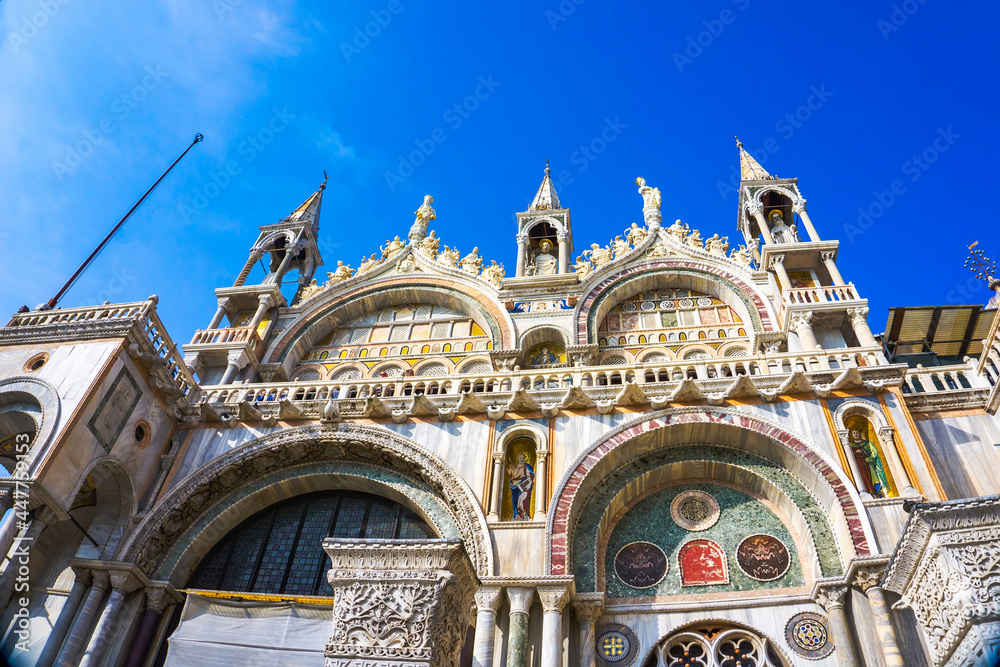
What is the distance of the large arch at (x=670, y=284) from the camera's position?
60.0ft

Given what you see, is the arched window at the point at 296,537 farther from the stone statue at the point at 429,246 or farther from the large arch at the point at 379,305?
the stone statue at the point at 429,246

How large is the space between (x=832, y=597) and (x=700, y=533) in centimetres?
238

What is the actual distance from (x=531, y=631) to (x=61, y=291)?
13007 mm

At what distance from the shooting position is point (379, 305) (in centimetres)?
2094

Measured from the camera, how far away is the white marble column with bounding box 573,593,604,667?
1114cm

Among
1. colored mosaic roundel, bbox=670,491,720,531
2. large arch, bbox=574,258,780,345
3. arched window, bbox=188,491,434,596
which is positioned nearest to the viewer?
colored mosaic roundel, bbox=670,491,720,531

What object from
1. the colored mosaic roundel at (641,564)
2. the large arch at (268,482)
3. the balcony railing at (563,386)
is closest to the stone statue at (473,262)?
the balcony railing at (563,386)

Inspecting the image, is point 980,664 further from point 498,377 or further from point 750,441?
point 498,377

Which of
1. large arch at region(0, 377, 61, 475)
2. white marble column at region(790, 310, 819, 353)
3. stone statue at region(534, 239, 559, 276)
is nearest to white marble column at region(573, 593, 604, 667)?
white marble column at region(790, 310, 819, 353)

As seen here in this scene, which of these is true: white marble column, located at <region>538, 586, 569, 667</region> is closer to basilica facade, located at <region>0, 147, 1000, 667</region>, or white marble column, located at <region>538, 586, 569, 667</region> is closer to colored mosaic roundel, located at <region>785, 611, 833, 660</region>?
basilica facade, located at <region>0, 147, 1000, 667</region>

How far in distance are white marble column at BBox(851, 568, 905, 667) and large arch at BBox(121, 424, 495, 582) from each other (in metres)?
6.13

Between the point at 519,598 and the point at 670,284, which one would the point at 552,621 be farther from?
the point at 670,284

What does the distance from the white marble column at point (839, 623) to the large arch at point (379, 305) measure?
981 cm

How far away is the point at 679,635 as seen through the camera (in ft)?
37.3
